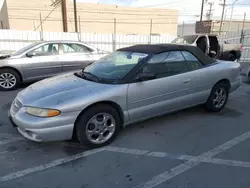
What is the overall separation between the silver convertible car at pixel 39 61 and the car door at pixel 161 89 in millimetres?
4042

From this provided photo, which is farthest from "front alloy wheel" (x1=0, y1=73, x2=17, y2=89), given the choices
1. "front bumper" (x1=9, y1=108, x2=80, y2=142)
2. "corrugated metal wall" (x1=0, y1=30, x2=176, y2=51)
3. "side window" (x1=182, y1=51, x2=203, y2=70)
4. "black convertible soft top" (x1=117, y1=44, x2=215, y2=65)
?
"corrugated metal wall" (x1=0, y1=30, x2=176, y2=51)

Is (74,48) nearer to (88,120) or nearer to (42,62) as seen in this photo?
(42,62)

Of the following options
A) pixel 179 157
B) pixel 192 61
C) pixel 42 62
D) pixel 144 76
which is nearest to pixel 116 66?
pixel 144 76

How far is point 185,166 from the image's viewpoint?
9.15 ft

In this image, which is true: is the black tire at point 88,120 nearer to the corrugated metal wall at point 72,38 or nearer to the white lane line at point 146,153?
the white lane line at point 146,153

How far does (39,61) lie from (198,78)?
15.2ft

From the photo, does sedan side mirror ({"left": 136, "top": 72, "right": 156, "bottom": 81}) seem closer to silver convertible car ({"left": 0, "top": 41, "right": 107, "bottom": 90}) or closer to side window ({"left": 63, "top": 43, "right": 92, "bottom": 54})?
silver convertible car ({"left": 0, "top": 41, "right": 107, "bottom": 90})

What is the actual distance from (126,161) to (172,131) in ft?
3.91

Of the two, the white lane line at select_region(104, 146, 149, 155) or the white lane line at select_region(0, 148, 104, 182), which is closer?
the white lane line at select_region(0, 148, 104, 182)

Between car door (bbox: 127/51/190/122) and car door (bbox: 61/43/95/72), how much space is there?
158 inches

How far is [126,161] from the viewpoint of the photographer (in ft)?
9.50

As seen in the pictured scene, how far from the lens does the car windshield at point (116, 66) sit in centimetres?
345

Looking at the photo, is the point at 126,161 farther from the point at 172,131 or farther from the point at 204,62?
the point at 204,62

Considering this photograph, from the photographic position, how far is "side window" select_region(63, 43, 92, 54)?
6.95 metres
